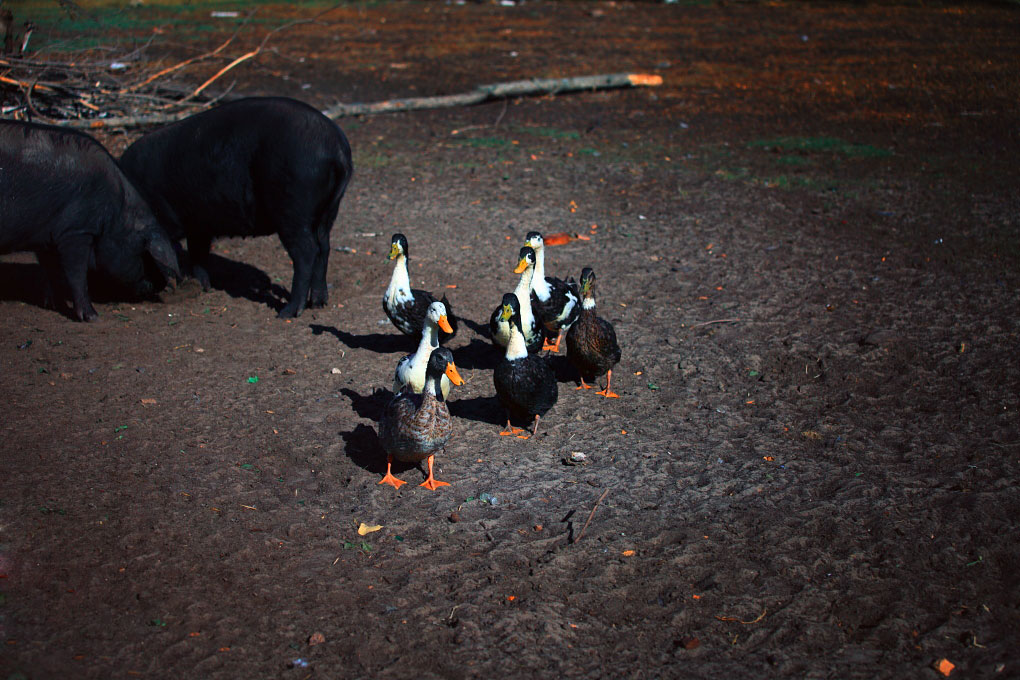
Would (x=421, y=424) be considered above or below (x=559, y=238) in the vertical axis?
above

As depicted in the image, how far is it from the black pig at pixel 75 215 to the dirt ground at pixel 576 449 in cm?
35

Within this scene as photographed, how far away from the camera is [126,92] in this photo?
10.6m

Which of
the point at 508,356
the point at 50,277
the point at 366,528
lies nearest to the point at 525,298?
the point at 508,356

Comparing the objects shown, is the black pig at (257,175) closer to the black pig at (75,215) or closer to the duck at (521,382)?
the black pig at (75,215)

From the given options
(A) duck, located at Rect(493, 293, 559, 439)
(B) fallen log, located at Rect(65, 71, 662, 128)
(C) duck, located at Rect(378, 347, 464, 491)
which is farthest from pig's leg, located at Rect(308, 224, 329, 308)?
(B) fallen log, located at Rect(65, 71, 662, 128)

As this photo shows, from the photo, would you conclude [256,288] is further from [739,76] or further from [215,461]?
[739,76]

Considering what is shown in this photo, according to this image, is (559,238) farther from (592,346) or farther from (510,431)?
(510,431)

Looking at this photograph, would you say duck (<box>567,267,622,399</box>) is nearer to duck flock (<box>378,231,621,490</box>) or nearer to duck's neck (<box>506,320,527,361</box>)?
duck flock (<box>378,231,621,490</box>)

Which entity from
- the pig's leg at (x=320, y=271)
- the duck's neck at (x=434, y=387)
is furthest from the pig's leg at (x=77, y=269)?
the duck's neck at (x=434, y=387)

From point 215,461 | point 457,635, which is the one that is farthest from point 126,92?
point 457,635

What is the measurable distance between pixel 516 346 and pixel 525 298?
2.51ft

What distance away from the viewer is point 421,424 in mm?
4559

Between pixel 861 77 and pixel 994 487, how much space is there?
11.3 metres

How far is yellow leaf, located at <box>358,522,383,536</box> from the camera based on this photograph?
4.35m
